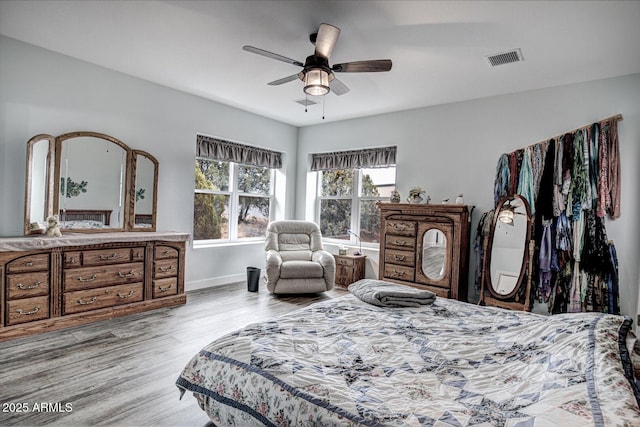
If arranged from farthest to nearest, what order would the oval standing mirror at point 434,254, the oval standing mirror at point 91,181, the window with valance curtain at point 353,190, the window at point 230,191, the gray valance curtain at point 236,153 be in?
the window with valance curtain at point 353,190, the window at point 230,191, the gray valance curtain at point 236,153, the oval standing mirror at point 434,254, the oval standing mirror at point 91,181

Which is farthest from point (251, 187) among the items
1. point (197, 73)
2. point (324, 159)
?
point (197, 73)

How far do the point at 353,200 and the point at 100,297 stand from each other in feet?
12.5

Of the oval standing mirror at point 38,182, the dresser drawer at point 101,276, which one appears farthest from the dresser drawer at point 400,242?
the oval standing mirror at point 38,182

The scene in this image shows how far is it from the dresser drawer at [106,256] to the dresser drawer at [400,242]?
319cm

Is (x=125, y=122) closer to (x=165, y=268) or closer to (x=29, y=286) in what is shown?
(x=165, y=268)

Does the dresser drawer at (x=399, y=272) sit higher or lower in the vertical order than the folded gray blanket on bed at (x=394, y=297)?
lower

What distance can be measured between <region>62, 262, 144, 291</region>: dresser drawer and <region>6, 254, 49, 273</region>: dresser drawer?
0.64 feet

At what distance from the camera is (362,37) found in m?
2.90

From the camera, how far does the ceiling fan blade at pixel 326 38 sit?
2.44 m

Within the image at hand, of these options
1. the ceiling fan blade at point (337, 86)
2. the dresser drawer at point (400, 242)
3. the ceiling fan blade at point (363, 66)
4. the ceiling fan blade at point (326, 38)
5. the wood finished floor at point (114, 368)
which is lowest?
the wood finished floor at point (114, 368)

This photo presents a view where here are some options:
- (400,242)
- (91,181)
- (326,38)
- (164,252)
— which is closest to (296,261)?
(400,242)

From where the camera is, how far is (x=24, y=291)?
9.96 feet

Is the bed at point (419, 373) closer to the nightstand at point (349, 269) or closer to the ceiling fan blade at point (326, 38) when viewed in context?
the ceiling fan blade at point (326, 38)

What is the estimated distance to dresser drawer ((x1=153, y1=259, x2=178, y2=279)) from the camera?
3.96 meters
